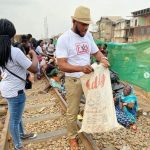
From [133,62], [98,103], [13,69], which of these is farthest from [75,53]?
[133,62]

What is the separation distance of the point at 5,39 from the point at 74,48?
1031 mm

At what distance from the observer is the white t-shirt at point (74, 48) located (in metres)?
3.86

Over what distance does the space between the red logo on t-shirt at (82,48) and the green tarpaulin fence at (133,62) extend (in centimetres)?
376

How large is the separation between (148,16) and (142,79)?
55120mm

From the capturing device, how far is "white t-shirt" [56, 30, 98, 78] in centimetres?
386

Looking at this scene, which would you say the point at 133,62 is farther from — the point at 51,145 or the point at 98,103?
the point at 98,103

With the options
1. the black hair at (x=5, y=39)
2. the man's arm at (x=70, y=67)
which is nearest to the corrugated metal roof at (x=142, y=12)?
the man's arm at (x=70, y=67)

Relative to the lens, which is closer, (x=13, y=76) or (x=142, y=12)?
(x=13, y=76)

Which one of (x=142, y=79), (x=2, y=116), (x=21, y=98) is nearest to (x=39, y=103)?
(x=2, y=116)

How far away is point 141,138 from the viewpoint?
520 cm

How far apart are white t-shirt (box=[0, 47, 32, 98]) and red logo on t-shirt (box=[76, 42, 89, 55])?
0.81m

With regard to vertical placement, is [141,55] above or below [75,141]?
above

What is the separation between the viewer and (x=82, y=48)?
399 cm

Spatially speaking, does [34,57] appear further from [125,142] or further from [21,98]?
[125,142]
